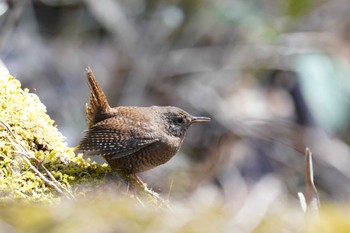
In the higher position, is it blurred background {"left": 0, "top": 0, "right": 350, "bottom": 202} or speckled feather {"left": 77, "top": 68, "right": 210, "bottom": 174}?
blurred background {"left": 0, "top": 0, "right": 350, "bottom": 202}

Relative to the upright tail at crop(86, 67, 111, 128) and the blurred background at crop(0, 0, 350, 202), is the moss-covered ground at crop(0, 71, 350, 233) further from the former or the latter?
the blurred background at crop(0, 0, 350, 202)

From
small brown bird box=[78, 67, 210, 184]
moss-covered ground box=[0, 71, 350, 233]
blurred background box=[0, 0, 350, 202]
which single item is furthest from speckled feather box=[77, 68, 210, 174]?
blurred background box=[0, 0, 350, 202]

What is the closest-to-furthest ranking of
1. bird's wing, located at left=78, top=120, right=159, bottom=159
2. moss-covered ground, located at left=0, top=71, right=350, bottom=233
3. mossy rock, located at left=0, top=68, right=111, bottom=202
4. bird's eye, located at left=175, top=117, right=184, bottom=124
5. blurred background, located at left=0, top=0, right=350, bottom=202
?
moss-covered ground, located at left=0, top=71, right=350, bottom=233, mossy rock, located at left=0, top=68, right=111, bottom=202, bird's wing, located at left=78, top=120, right=159, bottom=159, bird's eye, located at left=175, top=117, right=184, bottom=124, blurred background, located at left=0, top=0, right=350, bottom=202

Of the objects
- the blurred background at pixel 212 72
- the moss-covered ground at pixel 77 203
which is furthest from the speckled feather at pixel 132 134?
the blurred background at pixel 212 72

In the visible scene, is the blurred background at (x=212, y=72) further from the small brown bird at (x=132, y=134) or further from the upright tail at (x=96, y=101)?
the upright tail at (x=96, y=101)

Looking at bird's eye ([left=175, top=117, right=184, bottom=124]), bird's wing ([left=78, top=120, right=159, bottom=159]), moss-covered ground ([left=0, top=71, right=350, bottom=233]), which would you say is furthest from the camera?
bird's eye ([left=175, top=117, right=184, bottom=124])

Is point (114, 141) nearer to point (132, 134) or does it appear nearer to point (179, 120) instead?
point (132, 134)

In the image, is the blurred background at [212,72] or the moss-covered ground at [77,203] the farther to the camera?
the blurred background at [212,72]
